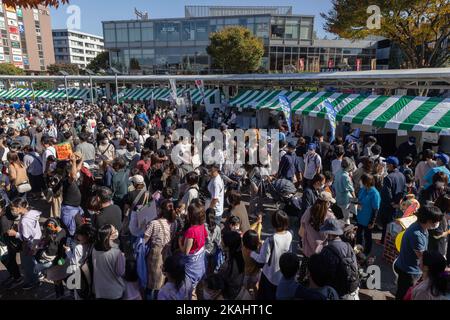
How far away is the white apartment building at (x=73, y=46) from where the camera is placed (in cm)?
10469

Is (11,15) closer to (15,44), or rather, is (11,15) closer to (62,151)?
(15,44)

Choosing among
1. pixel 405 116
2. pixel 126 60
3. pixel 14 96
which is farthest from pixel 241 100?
pixel 126 60

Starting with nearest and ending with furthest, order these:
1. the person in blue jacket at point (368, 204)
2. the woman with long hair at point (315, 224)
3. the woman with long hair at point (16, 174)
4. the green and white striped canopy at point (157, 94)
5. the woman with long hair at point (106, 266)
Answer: the woman with long hair at point (106, 266) → the woman with long hair at point (315, 224) → the person in blue jacket at point (368, 204) → the woman with long hair at point (16, 174) → the green and white striped canopy at point (157, 94)

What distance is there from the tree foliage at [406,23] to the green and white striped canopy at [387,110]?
13.5 ft

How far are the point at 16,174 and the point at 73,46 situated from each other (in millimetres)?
118932

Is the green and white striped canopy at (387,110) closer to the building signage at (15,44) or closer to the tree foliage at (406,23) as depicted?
the tree foliage at (406,23)

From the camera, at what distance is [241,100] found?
57.2 feet

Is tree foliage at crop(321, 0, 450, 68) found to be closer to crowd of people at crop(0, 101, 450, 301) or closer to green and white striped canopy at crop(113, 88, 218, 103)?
green and white striped canopy at crop(113, 88, 218, 103)

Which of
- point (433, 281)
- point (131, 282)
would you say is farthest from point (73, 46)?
point (433, 281)

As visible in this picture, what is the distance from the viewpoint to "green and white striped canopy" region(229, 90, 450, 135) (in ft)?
25.6

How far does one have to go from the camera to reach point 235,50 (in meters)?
38.0

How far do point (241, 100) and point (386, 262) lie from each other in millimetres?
13516

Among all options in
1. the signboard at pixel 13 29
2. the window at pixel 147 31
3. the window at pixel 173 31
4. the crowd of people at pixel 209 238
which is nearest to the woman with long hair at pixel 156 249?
the crowd of people at pixel 209 238
